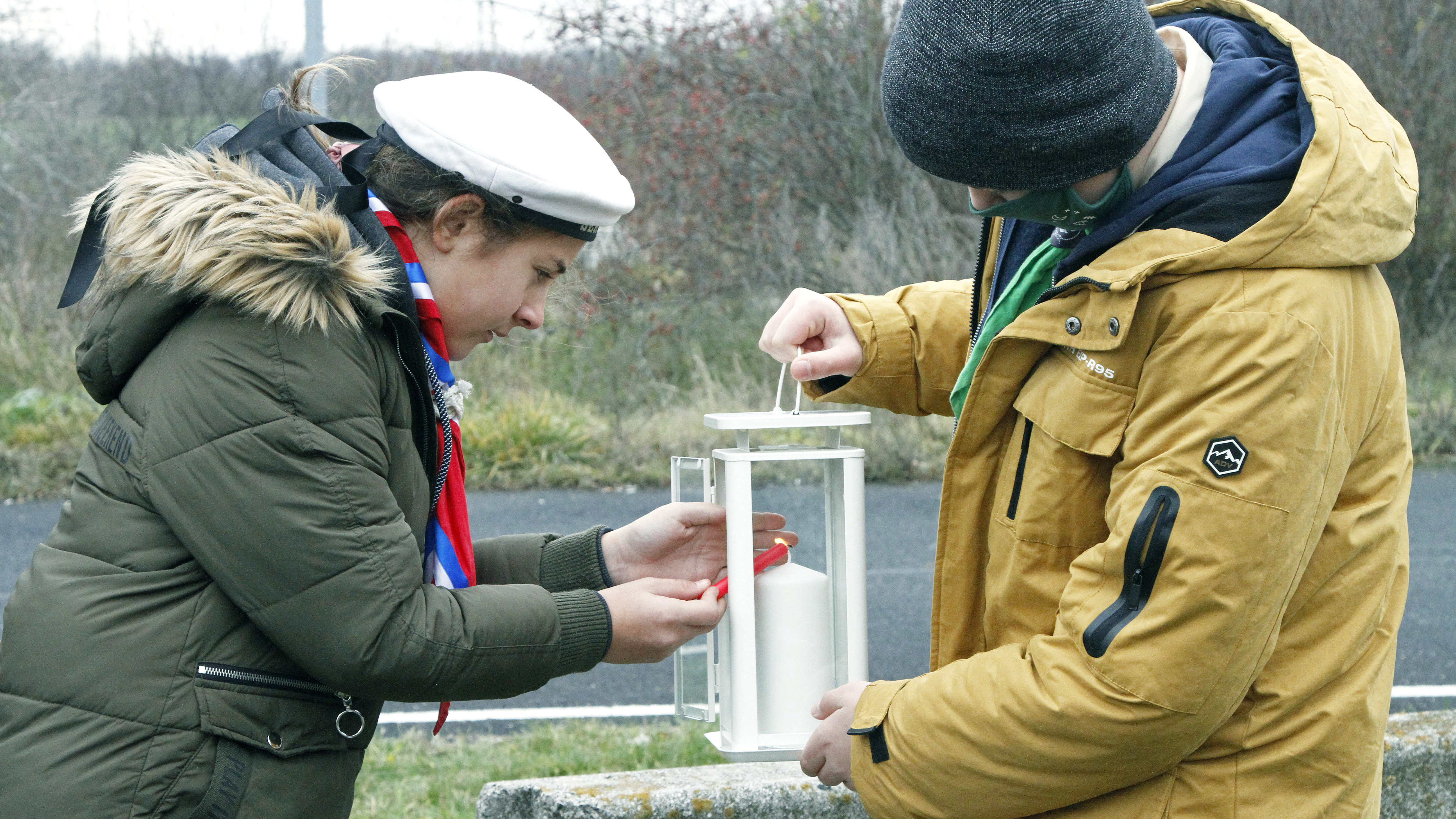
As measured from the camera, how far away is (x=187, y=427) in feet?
5.50

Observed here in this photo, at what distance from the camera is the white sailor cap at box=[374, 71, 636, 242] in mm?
1861

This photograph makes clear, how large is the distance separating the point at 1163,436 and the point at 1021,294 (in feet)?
1.39

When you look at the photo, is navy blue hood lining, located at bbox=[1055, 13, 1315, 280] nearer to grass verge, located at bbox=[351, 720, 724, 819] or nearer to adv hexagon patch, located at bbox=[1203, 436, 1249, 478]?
adv hexagon patch, located at bbox=[1203, 436, 1249, 478]

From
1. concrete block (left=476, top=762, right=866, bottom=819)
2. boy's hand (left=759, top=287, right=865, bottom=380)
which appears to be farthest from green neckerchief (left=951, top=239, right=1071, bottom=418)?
concrete block (left=476, top=762, right=866, bottom=819)

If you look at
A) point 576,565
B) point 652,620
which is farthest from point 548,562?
point 652,620

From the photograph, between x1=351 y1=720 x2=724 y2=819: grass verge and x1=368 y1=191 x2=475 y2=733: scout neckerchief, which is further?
x1=351 y1=720 x2=724 y2=819: grass verge

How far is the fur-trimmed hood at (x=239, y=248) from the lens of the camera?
1675 millimetres

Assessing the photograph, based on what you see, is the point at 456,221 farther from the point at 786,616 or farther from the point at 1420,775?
the point at 1420,775

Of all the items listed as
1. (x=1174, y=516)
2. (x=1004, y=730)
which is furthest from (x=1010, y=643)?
(x=1174, y=516)

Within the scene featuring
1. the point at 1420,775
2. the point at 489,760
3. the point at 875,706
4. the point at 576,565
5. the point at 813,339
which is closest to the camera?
the point at 875,706

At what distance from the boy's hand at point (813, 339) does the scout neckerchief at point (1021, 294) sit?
12.1 inches

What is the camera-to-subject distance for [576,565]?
238cm

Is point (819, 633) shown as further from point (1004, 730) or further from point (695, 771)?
point (695, 771)

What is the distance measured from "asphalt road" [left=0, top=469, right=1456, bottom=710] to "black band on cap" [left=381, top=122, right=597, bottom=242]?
93.5 inches
